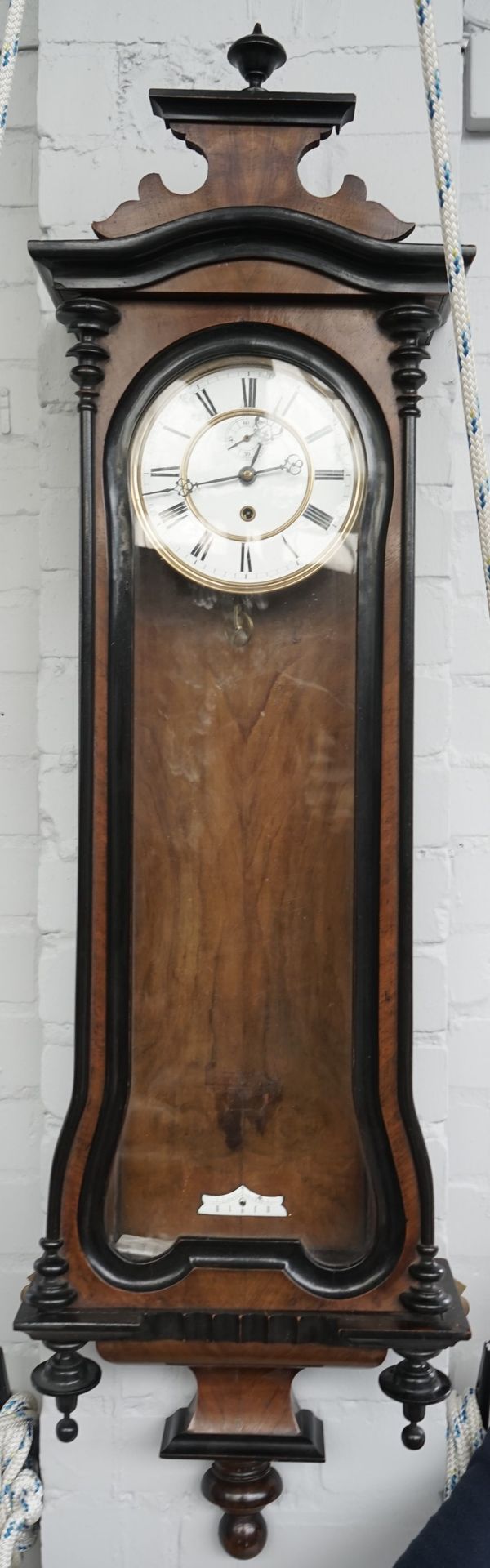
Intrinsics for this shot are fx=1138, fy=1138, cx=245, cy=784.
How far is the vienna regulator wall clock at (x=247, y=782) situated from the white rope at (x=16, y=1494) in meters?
0.15

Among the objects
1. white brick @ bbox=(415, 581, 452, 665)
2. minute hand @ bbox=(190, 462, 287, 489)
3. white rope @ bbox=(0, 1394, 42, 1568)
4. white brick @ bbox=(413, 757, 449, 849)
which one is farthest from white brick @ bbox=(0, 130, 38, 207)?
white rope @ bbox=(0, 1394, 42, 1568)

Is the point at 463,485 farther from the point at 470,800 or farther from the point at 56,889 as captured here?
the point at 56,889

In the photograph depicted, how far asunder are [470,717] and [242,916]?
0.30m

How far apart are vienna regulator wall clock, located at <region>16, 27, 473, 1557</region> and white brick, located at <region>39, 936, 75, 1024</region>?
0.13 metres

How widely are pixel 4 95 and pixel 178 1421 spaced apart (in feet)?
3.04

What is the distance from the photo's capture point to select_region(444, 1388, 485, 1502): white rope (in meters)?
0.92

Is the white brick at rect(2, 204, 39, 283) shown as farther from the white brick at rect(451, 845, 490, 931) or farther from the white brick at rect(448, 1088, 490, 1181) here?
the white brick at rect(448, 1088, 490, 1181)

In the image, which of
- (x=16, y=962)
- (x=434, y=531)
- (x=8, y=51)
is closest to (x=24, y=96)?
(x=8, y=51)

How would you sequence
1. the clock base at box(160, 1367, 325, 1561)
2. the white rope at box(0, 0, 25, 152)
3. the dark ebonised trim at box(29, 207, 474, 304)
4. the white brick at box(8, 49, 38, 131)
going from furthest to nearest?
the white brick at box(8, 49, 38, 131) < the clock base at box(160, 1367, 325, 1561) < the dark ebonised trim at box(29, 207, 474, 304) < the white rope at box(0, 0, 25, 152)

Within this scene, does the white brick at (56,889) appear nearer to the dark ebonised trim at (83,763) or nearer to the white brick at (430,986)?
the dark ebonised trim at (83,763)

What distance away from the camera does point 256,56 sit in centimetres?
77

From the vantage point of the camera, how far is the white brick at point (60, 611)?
922 millimetres

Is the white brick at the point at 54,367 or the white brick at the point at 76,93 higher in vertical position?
the white brick at the point at 76,93

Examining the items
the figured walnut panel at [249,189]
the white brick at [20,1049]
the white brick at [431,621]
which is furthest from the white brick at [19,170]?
the white brick at [20,1049]
